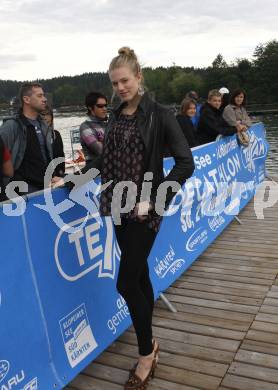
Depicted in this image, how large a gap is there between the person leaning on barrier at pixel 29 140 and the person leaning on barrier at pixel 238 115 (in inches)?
159

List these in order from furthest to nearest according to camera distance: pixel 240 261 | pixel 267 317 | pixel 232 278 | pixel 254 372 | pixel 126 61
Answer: pixel 240 261 < pixel 232 278 < pixel 267 317 < pixel 254 372 < pixel 126 61

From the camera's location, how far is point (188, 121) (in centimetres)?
681

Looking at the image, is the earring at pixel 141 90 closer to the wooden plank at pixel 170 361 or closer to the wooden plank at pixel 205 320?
the wooden plank at pixel 170 361

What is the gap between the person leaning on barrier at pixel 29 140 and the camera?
12.3 feet

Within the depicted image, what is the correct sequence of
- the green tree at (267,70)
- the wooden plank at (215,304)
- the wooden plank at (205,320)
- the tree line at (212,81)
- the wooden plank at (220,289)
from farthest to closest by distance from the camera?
the tree line at (212,81), the green tree at (267,70), the wooden plank at (220,289), the wooden plank at (215,304), the wooden plank at (205,320)

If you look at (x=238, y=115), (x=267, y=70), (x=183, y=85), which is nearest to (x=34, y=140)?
(x=238, y=115)

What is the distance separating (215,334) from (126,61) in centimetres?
234

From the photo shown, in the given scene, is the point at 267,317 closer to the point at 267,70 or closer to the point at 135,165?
the point at 135,165

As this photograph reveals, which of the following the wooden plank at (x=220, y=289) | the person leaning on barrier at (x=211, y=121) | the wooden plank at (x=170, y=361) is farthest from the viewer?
the person leaning on barrier at (x=211, y=121)

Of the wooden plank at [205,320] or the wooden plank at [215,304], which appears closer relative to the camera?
the wooden plank at [205,320]

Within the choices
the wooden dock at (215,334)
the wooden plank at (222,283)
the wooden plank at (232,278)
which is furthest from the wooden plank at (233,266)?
the wooden plank at (222,283)

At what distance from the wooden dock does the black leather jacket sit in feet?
4.49

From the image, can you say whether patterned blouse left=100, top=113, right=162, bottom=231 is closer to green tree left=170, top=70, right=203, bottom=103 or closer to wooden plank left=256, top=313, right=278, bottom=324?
wooden plank left=256, top=313, right=278, bottom=324

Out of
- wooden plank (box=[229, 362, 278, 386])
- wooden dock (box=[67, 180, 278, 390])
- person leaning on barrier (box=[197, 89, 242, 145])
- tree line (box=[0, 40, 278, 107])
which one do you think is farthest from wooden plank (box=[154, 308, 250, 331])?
tree line (box=[0, 40, 278, 107])
